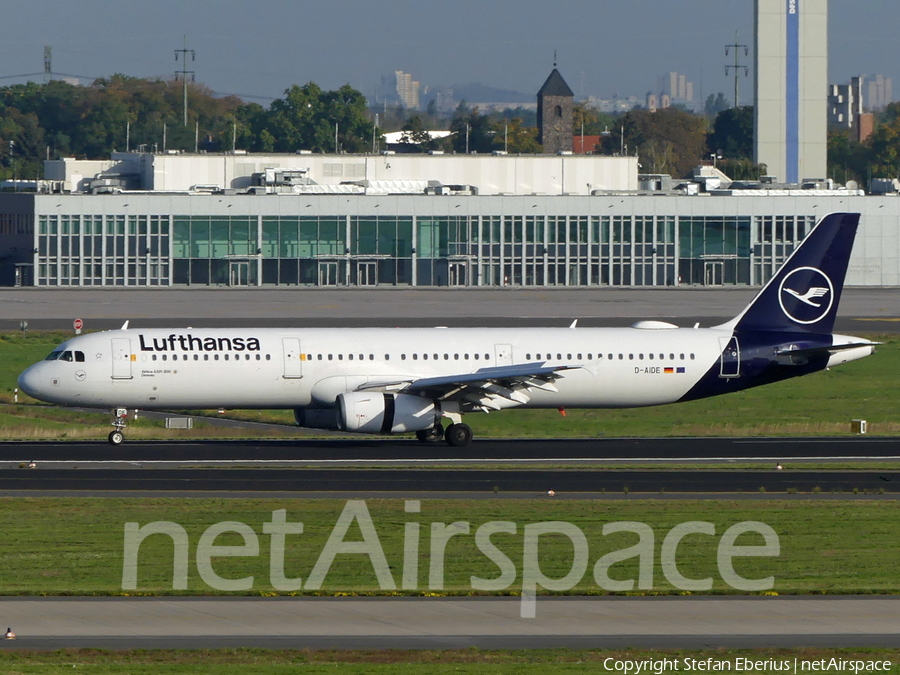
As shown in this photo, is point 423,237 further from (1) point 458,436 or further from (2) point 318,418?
(1) point 458,436

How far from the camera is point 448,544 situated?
2812cm

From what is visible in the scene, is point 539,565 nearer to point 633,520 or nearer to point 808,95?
point 633,520

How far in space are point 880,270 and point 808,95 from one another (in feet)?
165

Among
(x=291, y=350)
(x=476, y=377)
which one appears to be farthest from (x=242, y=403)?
(x=476, y=377)

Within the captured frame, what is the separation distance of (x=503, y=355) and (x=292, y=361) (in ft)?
23.6

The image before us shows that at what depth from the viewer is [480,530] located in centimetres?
2950

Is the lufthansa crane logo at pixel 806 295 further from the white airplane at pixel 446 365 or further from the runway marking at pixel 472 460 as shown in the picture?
the runway marking at pixel 472 460

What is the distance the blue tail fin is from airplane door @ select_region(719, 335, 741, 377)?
108 cm

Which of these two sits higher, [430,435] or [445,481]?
[430,435]

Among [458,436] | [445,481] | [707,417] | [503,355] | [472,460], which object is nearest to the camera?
[445,481]

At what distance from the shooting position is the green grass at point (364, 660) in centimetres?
1912

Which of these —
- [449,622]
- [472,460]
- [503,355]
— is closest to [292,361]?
[503,355]

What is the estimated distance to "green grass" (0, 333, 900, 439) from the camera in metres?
51.6

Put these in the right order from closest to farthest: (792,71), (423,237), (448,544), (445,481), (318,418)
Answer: (448,544) → (445,481) → (318,418) → (423,237) → (792,71)
